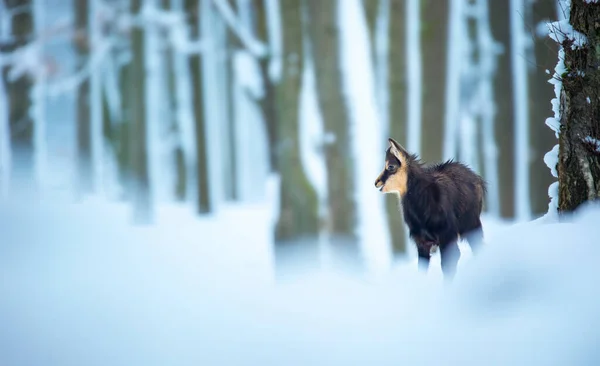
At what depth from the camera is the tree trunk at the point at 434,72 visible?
9.95m

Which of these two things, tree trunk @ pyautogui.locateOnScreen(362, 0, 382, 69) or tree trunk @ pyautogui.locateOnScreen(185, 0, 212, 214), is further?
tree trunk @ pyautogui.locateOnScreen(185, 0, 212, 214)

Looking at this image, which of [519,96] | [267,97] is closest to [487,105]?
[519,96]

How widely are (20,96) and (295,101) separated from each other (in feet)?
38.9

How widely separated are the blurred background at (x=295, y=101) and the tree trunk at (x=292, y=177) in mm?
17

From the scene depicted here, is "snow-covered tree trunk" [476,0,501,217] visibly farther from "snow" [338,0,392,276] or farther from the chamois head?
the chamois head

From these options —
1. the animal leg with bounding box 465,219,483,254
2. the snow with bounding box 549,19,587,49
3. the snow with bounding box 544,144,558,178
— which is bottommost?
the animal leg with bounding box 465,219,483,254

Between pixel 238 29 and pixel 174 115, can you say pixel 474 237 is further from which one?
pixel 174 115

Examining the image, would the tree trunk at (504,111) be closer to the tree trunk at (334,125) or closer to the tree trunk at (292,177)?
the tree trunk at (334,125)

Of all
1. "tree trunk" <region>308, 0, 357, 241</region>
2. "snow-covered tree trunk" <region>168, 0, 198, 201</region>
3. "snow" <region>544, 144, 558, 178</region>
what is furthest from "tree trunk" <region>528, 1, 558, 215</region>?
"snow-covered tree trunk" <region>168, 0, 198, 201</region>

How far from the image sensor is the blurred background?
27.2ft

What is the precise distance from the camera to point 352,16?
10172mm

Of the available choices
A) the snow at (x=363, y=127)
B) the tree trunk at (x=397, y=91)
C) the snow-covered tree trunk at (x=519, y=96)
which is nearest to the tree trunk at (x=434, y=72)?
the tree trunk at (x=397, y=91)

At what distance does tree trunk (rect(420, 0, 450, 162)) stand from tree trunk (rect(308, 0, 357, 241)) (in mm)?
2230

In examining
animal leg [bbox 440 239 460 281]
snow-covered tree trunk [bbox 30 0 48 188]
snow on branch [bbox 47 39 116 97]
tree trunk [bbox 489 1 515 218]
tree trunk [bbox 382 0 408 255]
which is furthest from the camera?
snow-covered tree trunk [bbox 30 0 48 188]
